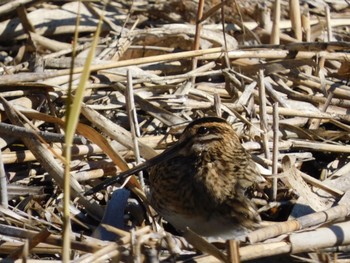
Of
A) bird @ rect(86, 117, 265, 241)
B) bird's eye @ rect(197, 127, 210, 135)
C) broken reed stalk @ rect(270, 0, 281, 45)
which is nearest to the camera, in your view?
bird @ rect(86, 117, 265, 241)

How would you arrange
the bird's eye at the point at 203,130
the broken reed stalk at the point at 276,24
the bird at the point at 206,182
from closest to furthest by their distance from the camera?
the bird at the point at 206,182 < the bird's eye at the point at 203,130 < the broken reed stalk at the point at 276,24

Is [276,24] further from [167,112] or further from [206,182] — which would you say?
[206,182]

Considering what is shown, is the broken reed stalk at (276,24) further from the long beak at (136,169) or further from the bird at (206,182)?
the long beak at (136,169)

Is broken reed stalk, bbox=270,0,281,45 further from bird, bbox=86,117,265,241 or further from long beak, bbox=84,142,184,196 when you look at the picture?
long beak, bbox=84,142,184,196

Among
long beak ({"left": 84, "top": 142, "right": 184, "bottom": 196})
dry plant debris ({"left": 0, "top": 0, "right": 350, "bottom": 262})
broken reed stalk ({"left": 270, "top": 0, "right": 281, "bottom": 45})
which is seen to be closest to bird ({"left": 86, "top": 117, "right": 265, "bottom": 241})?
long beak ({"left": 84, "top": 142, "right": 184, "bottom": 196})

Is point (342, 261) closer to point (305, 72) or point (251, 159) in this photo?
point (251, 159)

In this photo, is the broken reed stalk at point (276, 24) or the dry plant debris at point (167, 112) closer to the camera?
the dry plant debris at point (167, 112)

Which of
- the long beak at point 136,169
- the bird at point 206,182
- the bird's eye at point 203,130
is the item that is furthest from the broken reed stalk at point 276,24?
the long beak at point 136,169
